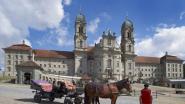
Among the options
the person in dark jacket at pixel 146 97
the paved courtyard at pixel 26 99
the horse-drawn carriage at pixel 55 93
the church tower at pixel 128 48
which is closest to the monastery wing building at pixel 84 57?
the church tower at pixel 128 48

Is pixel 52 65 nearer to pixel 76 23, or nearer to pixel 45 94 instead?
pixel 76 23

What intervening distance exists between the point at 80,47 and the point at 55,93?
10453 cm

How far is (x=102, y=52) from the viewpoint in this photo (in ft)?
419

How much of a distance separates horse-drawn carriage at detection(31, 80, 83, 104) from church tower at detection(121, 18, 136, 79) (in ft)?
358

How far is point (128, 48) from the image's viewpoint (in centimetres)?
13850

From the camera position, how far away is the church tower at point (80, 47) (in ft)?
421

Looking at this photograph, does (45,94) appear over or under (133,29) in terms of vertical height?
under

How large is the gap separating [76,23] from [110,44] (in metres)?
14.6

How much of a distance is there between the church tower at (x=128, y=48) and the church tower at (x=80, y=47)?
1614cm

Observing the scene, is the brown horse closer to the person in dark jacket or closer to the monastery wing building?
the person in dark jacket

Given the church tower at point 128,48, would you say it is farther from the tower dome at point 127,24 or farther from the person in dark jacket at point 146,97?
the person in dark jacket at point 146,97

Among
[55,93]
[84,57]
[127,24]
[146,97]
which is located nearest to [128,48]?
[127,24]

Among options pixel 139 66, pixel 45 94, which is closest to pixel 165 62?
pixel 139 66

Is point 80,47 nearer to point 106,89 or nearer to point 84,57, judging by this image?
point 84,57
